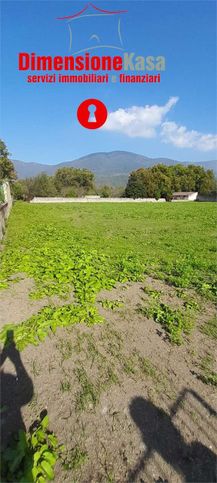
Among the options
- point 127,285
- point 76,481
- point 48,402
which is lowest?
point 76,481

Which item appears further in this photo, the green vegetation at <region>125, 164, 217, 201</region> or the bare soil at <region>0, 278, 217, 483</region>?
the green vegetation at <region>125, 164, 217, 201</region>

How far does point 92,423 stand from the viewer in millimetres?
2162

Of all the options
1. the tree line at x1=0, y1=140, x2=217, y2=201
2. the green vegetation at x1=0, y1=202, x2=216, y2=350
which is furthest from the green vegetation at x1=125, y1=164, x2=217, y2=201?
the green vegetation at x1=0, y1=202, x2=216, y2=350

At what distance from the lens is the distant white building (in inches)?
2522

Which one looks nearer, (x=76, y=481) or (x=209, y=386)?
(x=76, y=481)

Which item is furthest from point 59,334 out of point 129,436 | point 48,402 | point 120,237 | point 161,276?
point 120,237

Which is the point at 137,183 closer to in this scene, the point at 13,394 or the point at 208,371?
the point at 208,371

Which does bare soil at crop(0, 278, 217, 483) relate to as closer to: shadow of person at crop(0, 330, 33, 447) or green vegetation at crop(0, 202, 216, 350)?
shadow of person at crop(0, 330, 33, 447)

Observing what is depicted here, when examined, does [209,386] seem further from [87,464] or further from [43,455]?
[43,455]

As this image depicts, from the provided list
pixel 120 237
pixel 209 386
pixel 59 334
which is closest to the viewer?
pixel 209 386

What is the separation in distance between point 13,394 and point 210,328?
2619 mm

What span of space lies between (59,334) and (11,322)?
0.80 metres

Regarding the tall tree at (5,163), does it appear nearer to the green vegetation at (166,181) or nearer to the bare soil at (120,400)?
the green vegetation at (166,181)

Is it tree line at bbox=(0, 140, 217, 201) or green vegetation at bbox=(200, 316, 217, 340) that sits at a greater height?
tree line at bbox=(0, 140, 217, 201)
